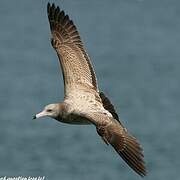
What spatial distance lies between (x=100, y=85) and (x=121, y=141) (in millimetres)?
15840

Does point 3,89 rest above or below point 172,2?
below

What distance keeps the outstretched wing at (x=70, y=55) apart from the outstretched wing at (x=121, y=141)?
1384mm

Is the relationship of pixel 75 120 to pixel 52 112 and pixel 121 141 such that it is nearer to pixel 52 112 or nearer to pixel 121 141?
pixel 52 112

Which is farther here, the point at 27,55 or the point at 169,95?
the point at 27,55

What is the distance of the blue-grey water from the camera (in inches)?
941

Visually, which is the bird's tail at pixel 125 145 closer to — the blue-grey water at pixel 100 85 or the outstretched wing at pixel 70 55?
the outstretched wing at pixel 70 55

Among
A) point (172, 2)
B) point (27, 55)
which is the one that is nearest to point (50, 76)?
point (27, 55)

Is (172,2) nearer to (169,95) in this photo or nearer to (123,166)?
(169,95)

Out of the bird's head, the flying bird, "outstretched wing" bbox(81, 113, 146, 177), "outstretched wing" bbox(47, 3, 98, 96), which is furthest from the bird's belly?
"outstretched wing" bbox(47, 3, 98, 96)

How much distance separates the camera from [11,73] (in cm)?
2986

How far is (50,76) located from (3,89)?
A: 1.45 metres

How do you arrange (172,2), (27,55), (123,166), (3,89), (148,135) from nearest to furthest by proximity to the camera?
(123,166) → (148,135) → (3,89) → (27,55) → (172,2)

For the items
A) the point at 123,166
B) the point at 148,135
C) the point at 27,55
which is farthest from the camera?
the point at 27,55

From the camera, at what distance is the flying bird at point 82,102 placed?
41.1 feet
